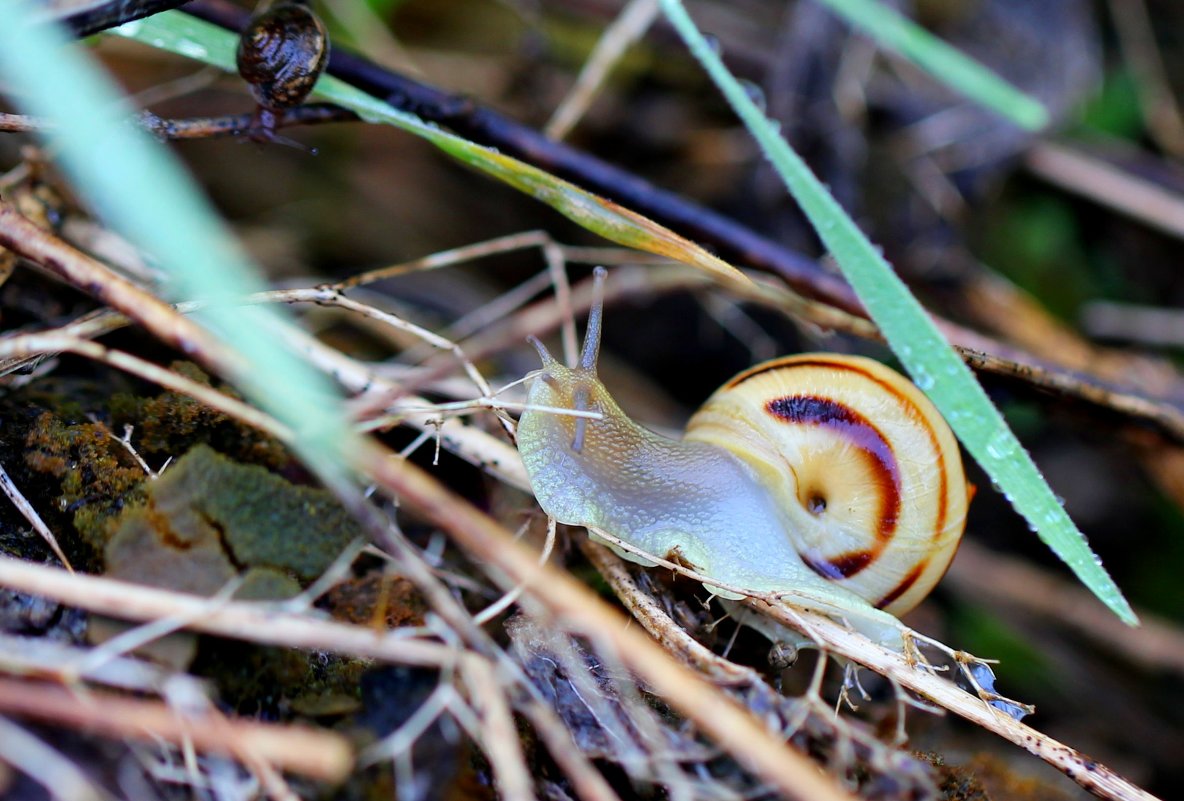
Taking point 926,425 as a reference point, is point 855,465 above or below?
below

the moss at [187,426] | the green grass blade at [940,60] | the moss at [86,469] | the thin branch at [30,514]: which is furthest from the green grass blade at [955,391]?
the thin branch at [30,514]

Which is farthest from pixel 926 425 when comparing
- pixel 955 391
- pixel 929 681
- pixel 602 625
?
pixel 602 625

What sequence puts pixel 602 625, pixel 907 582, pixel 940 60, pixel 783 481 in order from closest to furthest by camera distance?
1. pixel 602 625
2. pixel 907 582
3. pixel 783 481
4. pixel 940 60

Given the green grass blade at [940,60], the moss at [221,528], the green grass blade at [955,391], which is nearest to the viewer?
the moss at [221,528]

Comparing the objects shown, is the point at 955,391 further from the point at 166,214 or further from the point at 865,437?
the point at 166,214

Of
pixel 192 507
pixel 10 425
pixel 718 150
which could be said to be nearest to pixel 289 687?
pixel 192 507

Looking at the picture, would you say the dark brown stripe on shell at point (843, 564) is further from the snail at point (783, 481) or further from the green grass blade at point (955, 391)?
the green grass blade at point (955, 391)

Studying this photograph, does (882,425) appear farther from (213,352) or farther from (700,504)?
(213,352)
